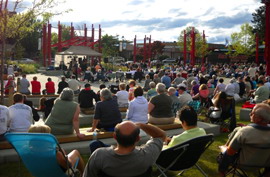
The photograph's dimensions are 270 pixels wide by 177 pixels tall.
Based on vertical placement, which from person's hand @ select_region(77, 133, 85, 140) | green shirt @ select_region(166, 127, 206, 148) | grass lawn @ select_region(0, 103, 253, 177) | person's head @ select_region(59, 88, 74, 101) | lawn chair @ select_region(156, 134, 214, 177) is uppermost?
person's head @ select_region(59, 88, 74, 101)

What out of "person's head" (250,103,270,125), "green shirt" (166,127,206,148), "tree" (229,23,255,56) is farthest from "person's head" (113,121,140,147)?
"tree" (229,23,255,56)

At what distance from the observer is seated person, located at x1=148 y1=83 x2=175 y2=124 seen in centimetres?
769

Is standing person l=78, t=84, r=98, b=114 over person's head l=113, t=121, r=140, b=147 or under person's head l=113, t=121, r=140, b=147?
under

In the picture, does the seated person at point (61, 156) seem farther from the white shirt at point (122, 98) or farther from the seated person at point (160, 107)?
the white shirt at point (122, 98)

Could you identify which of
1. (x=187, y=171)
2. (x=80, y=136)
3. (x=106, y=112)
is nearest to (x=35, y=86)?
(x=106, y=112)

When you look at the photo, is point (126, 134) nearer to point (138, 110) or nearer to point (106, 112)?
point (106, 112)

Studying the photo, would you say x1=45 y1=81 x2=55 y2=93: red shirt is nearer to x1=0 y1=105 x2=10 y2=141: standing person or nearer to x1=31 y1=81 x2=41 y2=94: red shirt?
x1=31 y1=81 x2=41 y2=94: red shirt

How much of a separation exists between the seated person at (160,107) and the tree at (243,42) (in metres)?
52.4

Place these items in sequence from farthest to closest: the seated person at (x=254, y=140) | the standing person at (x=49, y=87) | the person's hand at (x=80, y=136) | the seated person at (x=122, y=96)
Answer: the standing person at (x=49, y=87) → the seated person at (x=122, y=96) → the person's hand at (x=80, y=136) → the seated person at (x=254, y=140)

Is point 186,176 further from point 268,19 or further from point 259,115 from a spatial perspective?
point 268,19

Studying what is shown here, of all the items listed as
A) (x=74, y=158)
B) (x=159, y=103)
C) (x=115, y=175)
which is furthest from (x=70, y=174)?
(x=159, y=103)

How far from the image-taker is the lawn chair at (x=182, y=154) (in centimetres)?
434

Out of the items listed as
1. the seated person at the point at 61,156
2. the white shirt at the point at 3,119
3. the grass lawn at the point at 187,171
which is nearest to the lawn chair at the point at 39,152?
the seated person at the point at 61,156

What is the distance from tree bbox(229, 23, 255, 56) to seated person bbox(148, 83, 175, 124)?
52.4m
